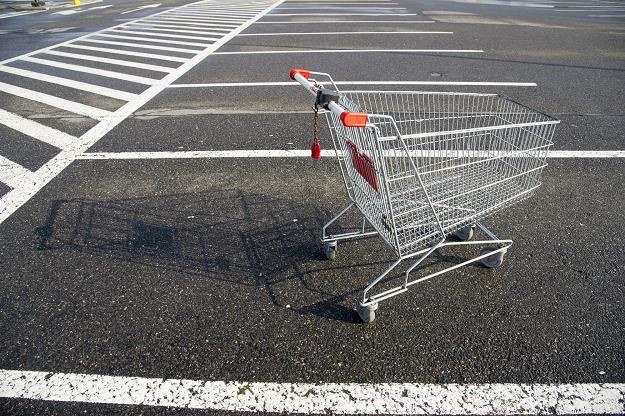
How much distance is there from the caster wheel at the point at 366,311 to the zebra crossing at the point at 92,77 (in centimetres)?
332

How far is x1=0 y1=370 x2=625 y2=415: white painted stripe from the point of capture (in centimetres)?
218

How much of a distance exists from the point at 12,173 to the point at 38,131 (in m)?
1.33

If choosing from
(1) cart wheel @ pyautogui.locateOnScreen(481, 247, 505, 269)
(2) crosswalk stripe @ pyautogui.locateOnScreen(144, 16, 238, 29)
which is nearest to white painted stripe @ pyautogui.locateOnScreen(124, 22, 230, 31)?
(2) crosswalk stripe @ pyautogui.locateOnScreen(144, 16, 238, 29)

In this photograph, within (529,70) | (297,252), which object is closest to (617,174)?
(297,252)

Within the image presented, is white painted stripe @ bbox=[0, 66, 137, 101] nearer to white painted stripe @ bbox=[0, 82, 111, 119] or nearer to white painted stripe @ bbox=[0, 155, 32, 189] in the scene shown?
white painted stripe @ bbox=[0, 82, 111, 119]

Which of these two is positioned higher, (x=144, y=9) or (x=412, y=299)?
(x=144, y=9)

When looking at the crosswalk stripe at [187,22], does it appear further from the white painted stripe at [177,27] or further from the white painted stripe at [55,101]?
the white painted stripe at [55,101]

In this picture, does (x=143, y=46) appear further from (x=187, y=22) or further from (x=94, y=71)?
(x=187, y=22)

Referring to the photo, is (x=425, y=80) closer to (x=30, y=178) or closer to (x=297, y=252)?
(x=297, y=252)

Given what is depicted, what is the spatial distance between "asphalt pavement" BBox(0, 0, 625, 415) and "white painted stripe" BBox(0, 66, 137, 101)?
0.22ft

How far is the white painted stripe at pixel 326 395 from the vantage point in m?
2.18

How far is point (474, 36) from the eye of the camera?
11359mm

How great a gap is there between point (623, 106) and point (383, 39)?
6.21 metres

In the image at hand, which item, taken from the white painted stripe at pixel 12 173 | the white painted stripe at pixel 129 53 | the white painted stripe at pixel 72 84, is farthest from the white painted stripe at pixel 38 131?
the white painted stripe at pixel 129 53
